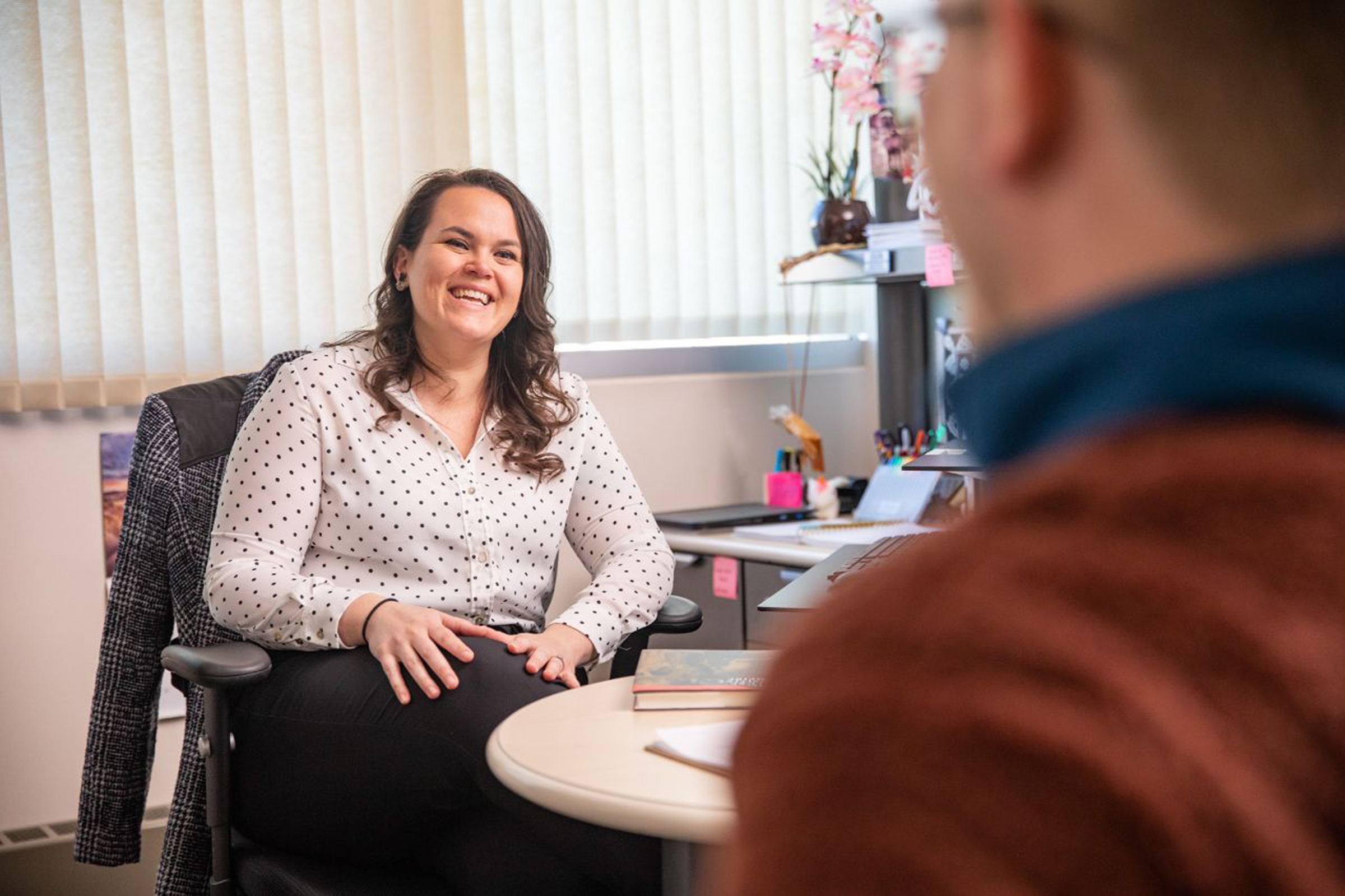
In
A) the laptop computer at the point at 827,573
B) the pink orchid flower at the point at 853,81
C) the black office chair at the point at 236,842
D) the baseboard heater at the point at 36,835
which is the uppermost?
the pink orchid flower at the point at 853,81

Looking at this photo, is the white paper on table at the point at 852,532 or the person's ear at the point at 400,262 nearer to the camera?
the person's ear at the point at 400,262

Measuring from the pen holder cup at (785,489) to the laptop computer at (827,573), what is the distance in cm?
130

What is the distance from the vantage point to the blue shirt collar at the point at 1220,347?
329mm

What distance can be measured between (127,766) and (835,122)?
7.75 ft

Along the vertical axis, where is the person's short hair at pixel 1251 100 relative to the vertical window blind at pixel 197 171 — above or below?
below

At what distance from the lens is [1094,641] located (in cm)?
31

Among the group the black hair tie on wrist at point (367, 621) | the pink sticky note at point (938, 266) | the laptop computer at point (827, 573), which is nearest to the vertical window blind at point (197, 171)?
the pink sticky note at point (938, 266)

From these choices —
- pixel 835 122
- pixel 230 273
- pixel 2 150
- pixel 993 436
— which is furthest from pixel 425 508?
pixel 835 122

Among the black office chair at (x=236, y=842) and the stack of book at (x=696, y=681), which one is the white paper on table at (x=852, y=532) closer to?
the stack of book at (x=696, y=681)

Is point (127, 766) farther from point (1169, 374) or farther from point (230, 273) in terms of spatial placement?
point (1169, 374)

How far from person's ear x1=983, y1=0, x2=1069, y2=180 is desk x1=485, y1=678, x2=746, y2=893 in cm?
78

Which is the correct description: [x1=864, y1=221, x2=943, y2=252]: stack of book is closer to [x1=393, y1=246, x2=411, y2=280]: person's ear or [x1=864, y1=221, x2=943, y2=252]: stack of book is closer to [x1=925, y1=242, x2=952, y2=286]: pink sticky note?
[x1=925, y1=242, x2=952, y2=286]: pink sticky note

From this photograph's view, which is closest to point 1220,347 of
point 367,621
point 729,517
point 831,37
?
point 367,621

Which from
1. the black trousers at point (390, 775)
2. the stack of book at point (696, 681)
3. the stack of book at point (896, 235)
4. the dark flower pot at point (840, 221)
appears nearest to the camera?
the stack of book at point (696, 681)
